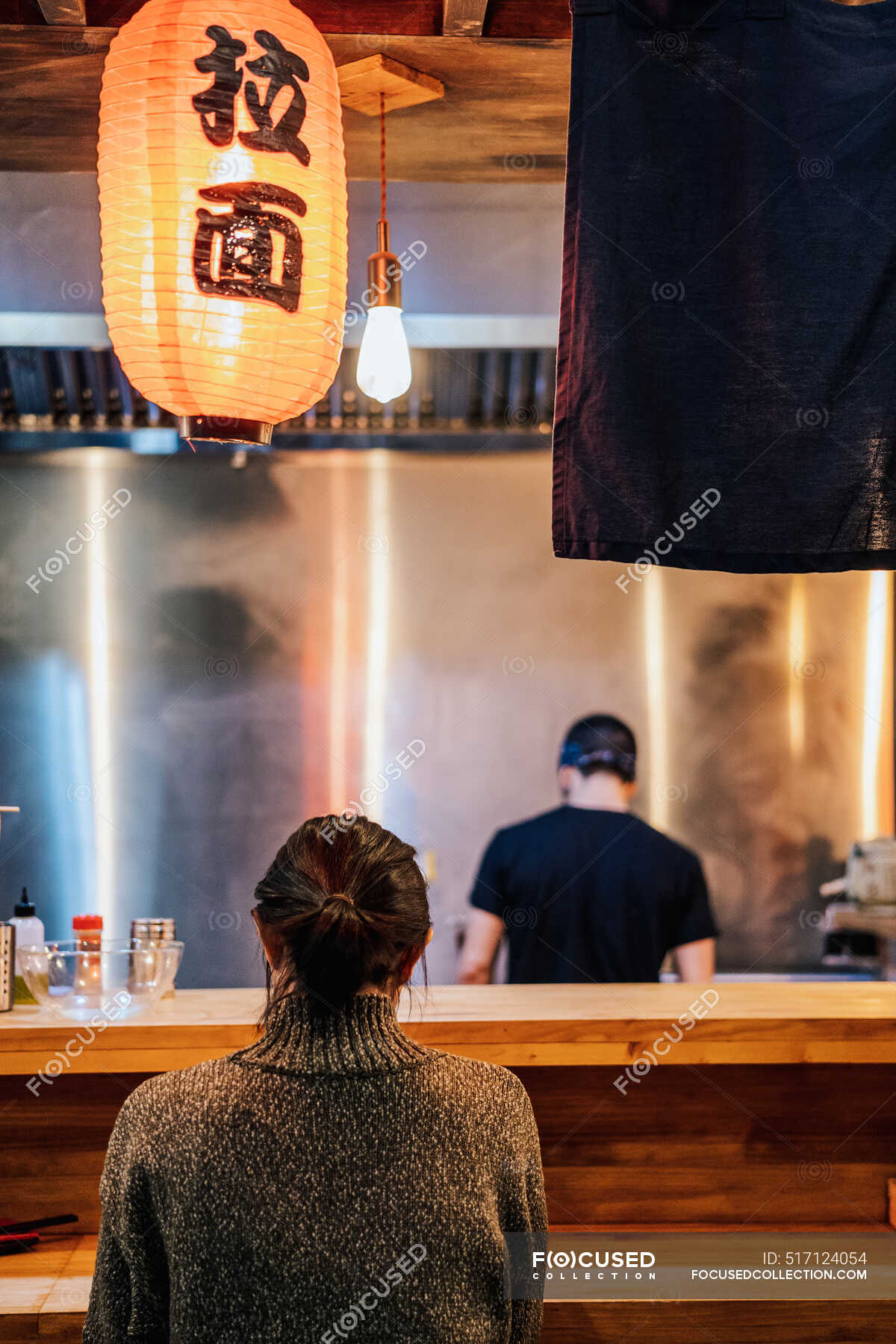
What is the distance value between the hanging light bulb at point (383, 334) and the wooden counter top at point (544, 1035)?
1349 mm

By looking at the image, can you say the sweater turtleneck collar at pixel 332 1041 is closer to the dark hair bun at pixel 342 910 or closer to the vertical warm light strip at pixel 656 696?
the dark hair bun at pixel 342 910

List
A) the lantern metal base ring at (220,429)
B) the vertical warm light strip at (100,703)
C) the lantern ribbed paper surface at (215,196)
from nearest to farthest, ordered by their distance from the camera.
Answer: the lantern ribbed paper surface at (215,196), the lantern metal base ring at (220,429), the vertical warm light strip at (100,703)

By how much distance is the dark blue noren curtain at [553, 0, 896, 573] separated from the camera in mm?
2105

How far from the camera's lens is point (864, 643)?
4887mm

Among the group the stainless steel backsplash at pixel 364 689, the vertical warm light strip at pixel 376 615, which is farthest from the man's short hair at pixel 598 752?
the vertical warm light strip at pixel 376 615

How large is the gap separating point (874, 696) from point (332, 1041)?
13.2ft

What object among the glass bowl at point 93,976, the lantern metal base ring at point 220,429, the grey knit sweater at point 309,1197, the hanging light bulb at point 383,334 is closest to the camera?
the grey knit sweater at point 309,1197

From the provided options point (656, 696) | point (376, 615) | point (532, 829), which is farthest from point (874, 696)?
point (376, 615)

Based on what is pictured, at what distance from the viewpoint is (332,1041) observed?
1346 mm

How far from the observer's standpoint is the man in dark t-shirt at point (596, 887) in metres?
3.55

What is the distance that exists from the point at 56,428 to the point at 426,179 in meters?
2.16

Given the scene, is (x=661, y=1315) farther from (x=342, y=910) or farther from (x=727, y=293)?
(x=727, y=293)

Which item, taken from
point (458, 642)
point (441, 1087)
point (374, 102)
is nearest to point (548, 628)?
point (458, 642)

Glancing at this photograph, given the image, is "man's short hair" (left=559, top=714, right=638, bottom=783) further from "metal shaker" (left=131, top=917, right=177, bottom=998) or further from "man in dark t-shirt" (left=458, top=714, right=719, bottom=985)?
"metal shaker" (left=131, top=917, right=177, bottom=998)
